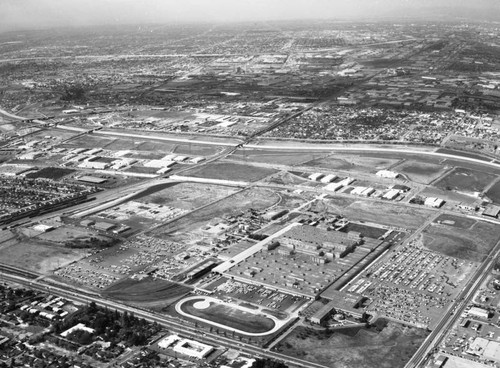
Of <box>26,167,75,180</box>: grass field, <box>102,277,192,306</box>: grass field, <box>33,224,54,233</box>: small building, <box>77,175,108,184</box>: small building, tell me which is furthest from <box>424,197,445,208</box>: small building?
<box>26,167,75,180</box>: grass field

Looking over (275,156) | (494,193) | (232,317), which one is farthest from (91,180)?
(494,193)

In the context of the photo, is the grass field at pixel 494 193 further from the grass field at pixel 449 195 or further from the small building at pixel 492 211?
the small building at pixel 492 211

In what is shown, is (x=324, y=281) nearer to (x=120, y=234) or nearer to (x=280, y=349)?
(x=280, y=349)

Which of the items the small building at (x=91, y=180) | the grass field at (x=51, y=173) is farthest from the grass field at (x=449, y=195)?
the grass field at (x=51, y=173)

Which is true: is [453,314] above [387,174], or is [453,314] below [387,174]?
below

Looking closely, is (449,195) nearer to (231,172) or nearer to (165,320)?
(231,172)

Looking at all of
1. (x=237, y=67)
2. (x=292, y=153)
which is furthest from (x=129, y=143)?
(x=237, y=67)
